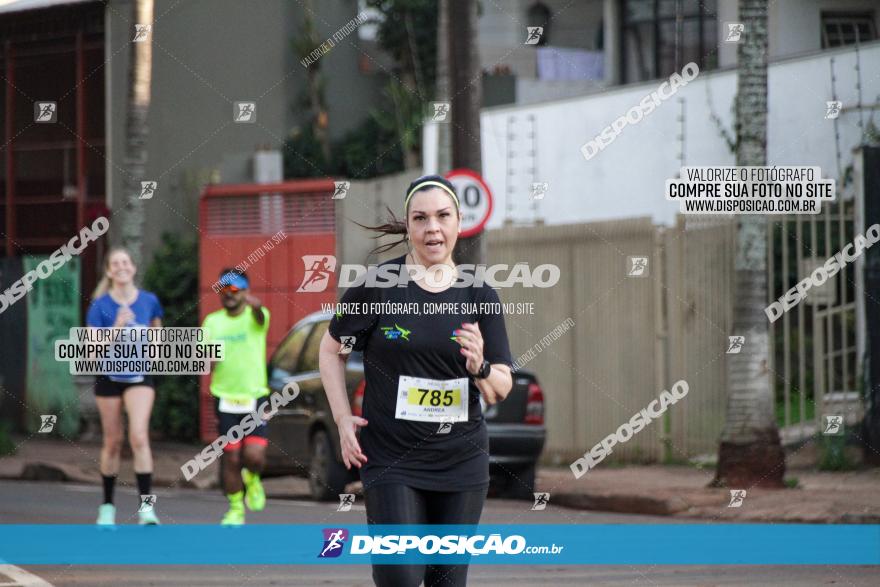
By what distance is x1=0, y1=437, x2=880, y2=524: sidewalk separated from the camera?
13.1 m

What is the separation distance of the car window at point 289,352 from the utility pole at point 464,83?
7.37 ft

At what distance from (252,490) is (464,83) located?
5366 millimetres

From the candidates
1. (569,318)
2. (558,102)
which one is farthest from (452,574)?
(558,102)

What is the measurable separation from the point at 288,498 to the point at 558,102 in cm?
918

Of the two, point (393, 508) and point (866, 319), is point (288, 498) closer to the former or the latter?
point (866, 319)

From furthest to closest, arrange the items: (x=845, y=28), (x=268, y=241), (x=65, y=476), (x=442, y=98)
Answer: (x=845, y=28) → (x=268, y=241) → (x=442, y=98) → (x=65, y=476)

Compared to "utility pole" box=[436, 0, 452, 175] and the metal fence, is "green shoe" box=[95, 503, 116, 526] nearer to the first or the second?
the metal fence

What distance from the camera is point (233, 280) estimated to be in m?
12.3

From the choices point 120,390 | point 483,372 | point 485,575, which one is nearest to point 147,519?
point 120,390

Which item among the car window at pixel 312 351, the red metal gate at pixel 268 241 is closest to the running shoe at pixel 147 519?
the car window at pixel 312 351

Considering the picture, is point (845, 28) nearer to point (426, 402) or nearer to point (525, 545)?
point (525, 545)

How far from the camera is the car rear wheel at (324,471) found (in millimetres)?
14484

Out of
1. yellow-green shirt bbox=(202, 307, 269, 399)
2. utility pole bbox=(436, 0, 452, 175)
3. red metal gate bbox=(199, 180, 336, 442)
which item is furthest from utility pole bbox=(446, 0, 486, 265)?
red metal gate bbox=(199, 180, 336, 442)

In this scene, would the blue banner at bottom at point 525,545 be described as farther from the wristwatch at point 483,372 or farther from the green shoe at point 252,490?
the wristwatch at point 483,372
